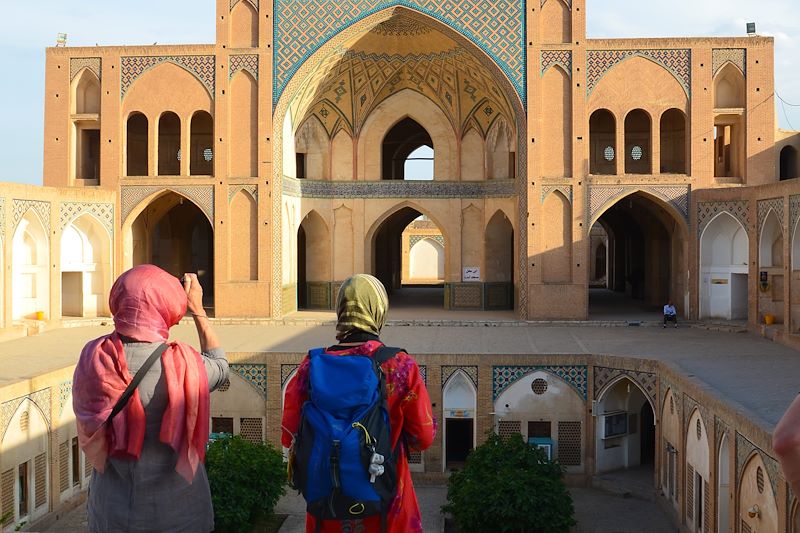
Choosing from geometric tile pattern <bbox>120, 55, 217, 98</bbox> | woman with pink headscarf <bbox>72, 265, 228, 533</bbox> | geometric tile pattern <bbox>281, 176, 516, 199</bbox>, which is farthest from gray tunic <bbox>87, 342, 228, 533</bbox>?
geometric tile pattern <bbox>281, 176, 516, 199</bbox>

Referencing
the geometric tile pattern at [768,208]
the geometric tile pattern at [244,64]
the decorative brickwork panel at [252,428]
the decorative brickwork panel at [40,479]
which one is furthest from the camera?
the geometric tile pattern at [244,64]

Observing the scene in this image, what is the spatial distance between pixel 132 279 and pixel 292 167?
14.1 metres

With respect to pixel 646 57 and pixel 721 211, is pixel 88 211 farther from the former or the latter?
pixel 721 211

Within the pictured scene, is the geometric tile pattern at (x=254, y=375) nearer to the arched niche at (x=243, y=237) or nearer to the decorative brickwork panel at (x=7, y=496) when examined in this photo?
the decorative brickwork panel at (x=7, y=496)

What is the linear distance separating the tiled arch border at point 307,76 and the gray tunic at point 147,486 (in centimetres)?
1239

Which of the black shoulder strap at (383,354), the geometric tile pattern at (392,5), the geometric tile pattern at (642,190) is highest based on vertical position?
the geometric tile pattern at (392,5)

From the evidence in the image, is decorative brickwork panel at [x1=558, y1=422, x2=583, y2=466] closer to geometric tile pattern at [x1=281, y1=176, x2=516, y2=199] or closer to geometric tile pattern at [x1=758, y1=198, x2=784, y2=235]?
geometric tile pattern at [x1=758, y1=198, x2=784, y2=235]

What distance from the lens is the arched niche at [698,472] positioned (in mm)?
7761

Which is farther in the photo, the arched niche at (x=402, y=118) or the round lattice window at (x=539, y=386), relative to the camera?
the arched niche at (x=402, y=118)

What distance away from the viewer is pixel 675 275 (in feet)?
49.6

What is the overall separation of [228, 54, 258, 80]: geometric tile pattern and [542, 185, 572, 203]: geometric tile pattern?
518 centimetres

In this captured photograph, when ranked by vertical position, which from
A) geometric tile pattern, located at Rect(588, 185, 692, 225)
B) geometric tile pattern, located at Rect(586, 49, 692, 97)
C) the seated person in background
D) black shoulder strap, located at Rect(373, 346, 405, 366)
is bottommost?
the seated person in background

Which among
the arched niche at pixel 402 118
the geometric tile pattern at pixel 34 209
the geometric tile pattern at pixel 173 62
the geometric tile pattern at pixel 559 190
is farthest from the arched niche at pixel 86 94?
the geometric tile pattern at pixel 559 190

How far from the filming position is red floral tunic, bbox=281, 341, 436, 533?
7.77ft
